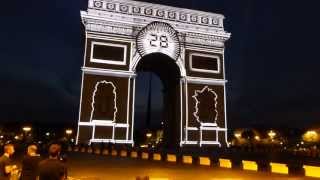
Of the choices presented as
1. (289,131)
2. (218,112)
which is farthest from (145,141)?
(218,112)

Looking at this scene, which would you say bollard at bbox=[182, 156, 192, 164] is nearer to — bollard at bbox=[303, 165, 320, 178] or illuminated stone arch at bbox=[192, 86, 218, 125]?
bollard at bbox=[303, 165, 320, 178]

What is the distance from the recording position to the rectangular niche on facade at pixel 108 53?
41.6 m

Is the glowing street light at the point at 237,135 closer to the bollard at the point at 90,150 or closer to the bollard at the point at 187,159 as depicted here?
the bollard at the point at 90,150

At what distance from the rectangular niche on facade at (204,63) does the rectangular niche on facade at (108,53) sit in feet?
29.5

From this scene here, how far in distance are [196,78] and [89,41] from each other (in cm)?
1414

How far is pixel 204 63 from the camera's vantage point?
46.0 m

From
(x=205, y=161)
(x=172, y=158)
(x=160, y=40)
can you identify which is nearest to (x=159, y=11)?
(x=160, y=40)

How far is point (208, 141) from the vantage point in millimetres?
43469

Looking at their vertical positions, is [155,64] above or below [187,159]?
above

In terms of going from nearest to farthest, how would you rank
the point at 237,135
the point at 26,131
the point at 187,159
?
the point at 187,159
the point at 26,131
the point at 237,135

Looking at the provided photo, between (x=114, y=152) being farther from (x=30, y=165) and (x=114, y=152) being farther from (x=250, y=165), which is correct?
(x=30, y=165)

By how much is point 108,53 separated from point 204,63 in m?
12.7

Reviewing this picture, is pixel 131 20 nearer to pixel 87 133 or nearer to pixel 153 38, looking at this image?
pixel 153 38

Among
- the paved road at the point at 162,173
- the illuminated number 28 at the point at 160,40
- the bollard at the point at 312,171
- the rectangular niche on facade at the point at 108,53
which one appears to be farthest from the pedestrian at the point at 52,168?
the illuminated number 28 at the point at 160,40
